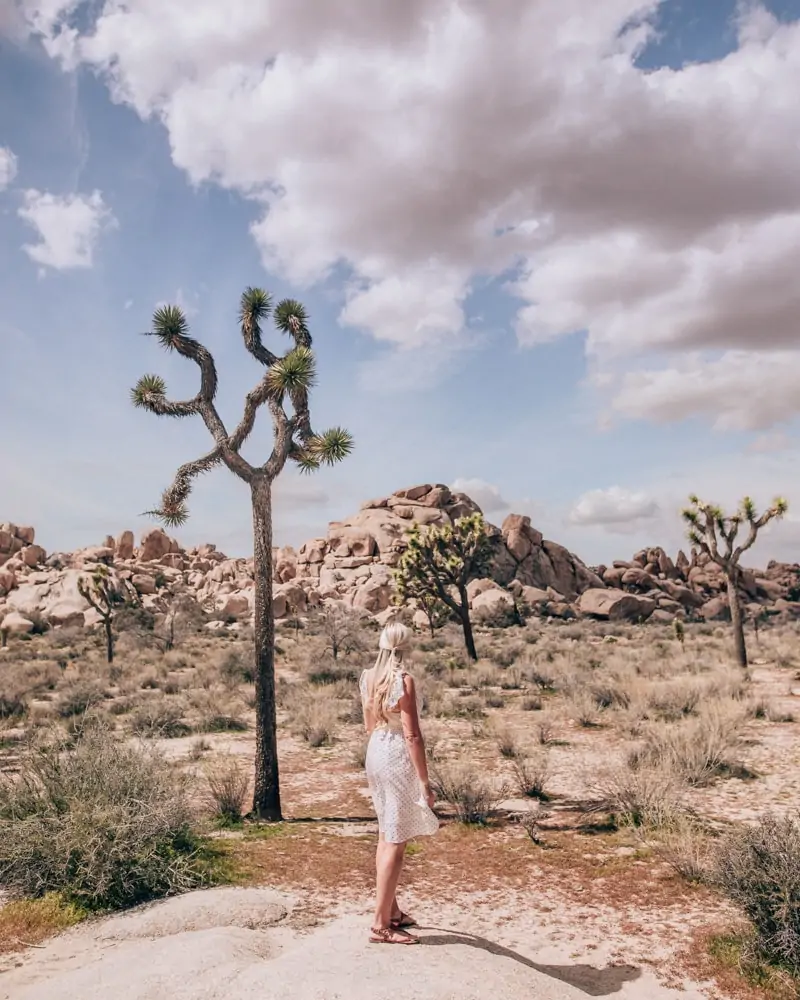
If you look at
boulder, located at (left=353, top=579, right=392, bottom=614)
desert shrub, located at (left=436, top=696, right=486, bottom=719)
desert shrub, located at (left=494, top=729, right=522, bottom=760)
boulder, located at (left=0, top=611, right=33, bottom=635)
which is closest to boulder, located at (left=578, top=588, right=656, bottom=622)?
boulder, located at (left=353, top=579, right=392, bottom=614)

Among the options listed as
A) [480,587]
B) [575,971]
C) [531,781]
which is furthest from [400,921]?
[480,587]

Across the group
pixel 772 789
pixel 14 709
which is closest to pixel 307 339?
pixel 772 789

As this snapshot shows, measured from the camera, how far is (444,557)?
27203 mm

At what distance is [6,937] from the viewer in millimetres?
4980

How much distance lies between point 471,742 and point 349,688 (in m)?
5.83

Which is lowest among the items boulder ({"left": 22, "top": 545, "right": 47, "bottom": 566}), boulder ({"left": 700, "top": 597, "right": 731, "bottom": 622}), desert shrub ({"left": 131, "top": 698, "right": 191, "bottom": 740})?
desert shrub ({"left": 131, "top": 698, "right": 191, "bottom": 740})

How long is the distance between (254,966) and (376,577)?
46.3 m

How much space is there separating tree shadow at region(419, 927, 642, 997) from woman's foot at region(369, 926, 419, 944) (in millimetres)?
104

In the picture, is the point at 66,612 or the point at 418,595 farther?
the point at 66,612

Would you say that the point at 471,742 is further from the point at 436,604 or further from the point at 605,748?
the point at 436,604

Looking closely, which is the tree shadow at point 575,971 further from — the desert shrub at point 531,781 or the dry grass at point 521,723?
the desert shrub at point 531,781

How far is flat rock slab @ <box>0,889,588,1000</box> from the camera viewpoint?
3629 mm

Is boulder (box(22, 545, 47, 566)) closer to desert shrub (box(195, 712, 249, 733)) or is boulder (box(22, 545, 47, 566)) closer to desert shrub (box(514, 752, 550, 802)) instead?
desert shrub (box(195, 712, 249, 733))

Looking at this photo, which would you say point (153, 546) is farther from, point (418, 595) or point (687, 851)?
point (687, 851)
